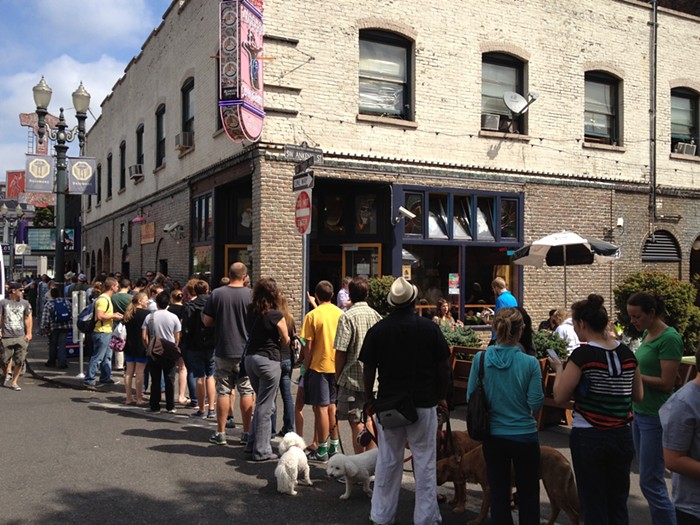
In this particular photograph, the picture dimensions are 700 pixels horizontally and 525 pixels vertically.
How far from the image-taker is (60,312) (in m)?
12.6

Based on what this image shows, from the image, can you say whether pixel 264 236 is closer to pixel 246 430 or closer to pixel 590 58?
pixel 246 430

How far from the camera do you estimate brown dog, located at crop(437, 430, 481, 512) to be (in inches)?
206

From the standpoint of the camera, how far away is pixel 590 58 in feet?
52.1

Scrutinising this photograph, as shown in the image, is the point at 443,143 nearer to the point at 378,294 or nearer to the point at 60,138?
the point at 378,294

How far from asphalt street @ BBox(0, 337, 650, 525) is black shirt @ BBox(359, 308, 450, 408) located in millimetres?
1180

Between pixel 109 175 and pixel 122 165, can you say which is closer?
pixel 122 165

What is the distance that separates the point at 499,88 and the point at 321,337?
10.6 m

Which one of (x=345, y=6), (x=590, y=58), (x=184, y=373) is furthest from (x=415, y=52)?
(x=184, y=373)

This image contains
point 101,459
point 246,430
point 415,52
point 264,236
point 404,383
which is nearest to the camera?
point 404,383

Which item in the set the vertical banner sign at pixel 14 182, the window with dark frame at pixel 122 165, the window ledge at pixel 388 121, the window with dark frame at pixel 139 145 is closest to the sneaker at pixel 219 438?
the window ledge at pixel 388 121

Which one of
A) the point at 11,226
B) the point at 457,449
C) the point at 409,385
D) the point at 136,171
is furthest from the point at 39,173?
the point at 11,226

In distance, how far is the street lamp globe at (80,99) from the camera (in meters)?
15.4

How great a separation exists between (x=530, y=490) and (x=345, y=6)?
37.7ft

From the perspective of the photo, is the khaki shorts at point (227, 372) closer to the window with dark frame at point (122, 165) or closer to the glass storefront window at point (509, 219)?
the glass storefront window at point (509, 219)
